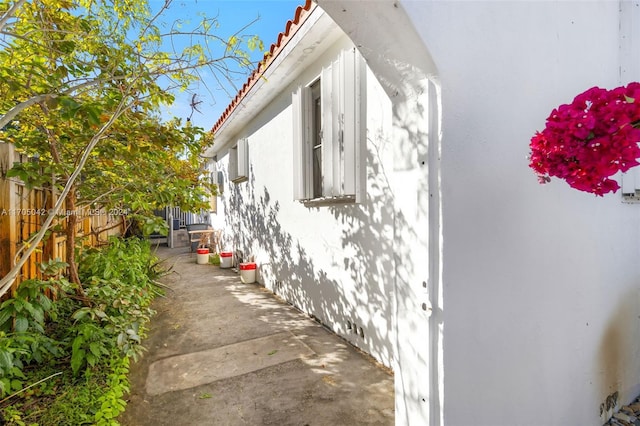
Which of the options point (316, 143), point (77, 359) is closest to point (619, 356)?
point (316, 143)

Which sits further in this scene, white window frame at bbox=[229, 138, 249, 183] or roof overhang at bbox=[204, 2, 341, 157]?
white window frame at bbox=[229, 138, 249, 183]

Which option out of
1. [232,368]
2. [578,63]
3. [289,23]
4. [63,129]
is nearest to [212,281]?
[232,368]

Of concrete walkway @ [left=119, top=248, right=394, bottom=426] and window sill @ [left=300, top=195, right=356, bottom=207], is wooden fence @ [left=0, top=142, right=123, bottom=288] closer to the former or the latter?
concrete walkway @ [left=119, top=248, right=394, bottom=426]

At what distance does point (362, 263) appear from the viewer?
10.7 feet

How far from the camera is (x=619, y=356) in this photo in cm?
222

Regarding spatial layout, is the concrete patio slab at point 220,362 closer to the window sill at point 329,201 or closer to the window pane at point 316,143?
the window sill at point 329,201

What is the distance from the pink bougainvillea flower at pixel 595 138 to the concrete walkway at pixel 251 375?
1.95m

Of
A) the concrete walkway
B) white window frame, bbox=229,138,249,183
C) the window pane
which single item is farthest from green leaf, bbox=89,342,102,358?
white window frame, bbox=229,138,249,183

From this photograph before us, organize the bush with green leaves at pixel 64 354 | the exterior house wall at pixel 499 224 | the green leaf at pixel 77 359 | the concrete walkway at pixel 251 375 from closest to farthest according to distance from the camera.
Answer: the exterior house wall at pixel 499 224, the bush with green leaves at pixel 64 354, the concrete walkway at pixel 251 375, the green leaf at pixel 77 359

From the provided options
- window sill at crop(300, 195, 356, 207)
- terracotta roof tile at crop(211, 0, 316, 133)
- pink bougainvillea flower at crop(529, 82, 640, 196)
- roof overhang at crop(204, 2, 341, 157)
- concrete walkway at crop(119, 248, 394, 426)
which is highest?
terracotta roof tile at crop(211, 0, 316, 133)

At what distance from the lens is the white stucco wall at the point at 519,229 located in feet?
4.93

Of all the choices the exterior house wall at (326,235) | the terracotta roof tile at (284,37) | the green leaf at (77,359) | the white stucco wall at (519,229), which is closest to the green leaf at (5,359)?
the green leaf at (77,359)

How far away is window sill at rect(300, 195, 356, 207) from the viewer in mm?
3348

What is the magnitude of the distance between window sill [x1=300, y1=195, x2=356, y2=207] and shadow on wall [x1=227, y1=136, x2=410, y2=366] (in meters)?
0.07
